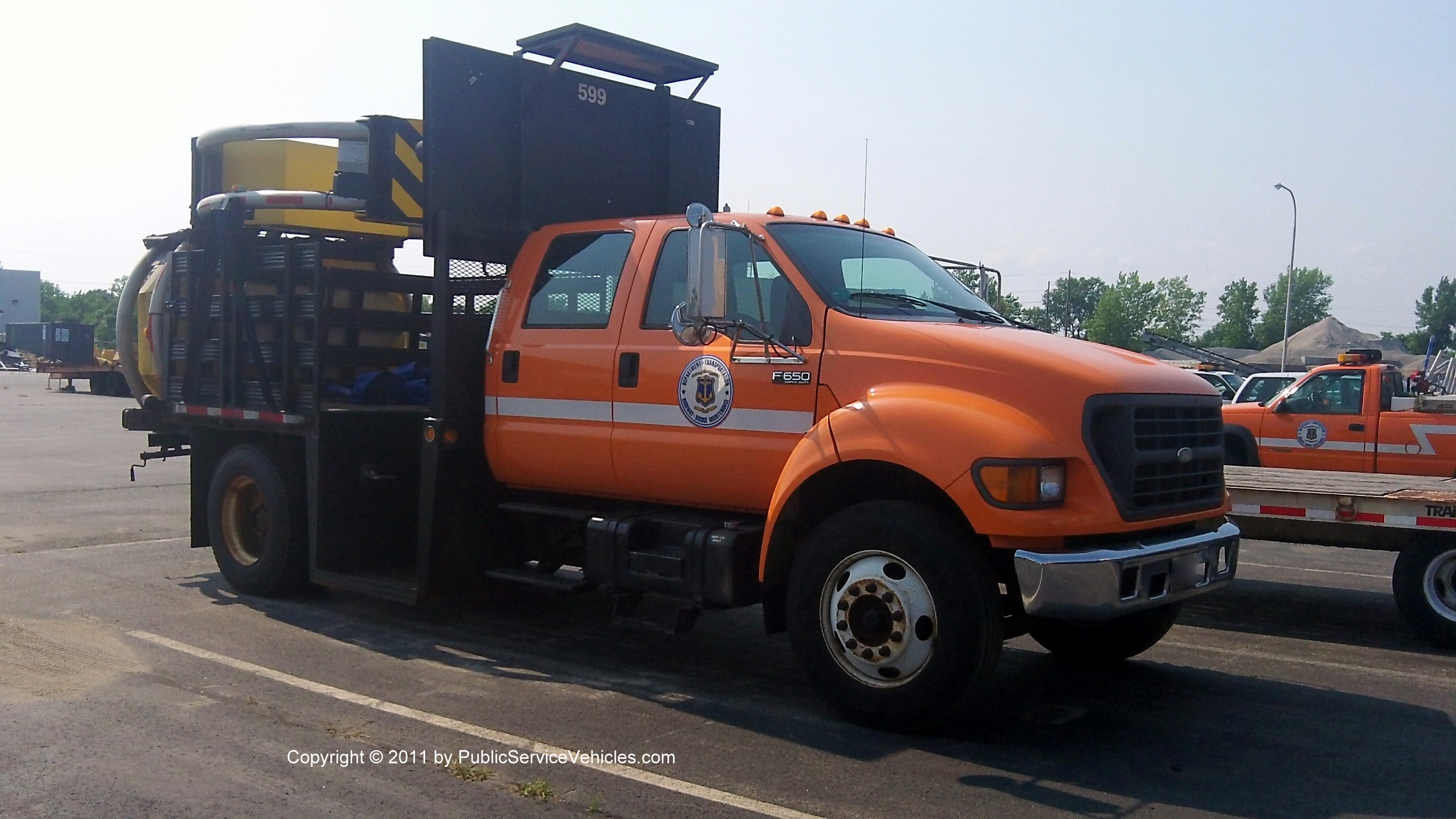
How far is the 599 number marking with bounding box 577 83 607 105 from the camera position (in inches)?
309

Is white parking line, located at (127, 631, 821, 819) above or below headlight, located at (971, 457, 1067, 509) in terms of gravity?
below

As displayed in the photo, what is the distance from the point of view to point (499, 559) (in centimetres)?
762

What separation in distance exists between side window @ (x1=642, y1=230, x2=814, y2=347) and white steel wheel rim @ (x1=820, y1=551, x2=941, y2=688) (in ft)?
3.81

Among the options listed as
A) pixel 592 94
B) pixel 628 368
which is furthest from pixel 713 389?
pixel 592 94

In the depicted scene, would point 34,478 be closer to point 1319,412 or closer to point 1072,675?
point 1072,675

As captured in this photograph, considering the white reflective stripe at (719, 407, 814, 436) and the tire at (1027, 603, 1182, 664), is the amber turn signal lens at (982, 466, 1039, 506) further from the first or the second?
the tire at (1027, 603, 1182, 664)

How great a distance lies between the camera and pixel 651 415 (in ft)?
21.1

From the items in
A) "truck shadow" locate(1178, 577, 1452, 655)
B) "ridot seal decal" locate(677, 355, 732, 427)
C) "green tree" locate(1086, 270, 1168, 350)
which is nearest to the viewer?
"ridot seal decal" locate(677, 355, 732, 427)

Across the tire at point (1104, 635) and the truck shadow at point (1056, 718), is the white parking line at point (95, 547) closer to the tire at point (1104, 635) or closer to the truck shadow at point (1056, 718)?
the truck shadow at point (1056, 718)

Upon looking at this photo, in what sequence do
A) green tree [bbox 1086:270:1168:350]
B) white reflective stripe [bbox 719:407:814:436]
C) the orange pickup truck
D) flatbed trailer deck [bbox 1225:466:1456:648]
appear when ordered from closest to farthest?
white reflective stripe [bbox 719:407:814:436] → flatbed trailer deck [bbox 1225:466:1456:648] → the orange pickup truck → green tree [bbox 1086:270:1168:350]

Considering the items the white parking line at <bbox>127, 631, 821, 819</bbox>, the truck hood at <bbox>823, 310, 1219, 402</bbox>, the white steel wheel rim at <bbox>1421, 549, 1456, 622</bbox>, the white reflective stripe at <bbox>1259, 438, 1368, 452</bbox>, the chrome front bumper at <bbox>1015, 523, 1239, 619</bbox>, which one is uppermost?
the truck hood at <bbox>823, 310, 1219, 402</bbox>

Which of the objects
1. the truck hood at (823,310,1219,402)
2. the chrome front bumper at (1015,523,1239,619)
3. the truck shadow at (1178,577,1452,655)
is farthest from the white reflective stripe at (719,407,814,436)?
the truck shadow at (1178,577,1452,655)

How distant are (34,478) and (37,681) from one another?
10.8 metres

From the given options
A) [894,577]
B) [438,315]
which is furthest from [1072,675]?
[438,315]
